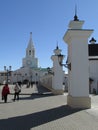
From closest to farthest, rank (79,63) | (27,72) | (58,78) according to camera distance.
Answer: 1. (79,63)
2. (58,78)
3. (27,72)

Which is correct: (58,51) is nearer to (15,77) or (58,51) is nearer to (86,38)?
(86,38)

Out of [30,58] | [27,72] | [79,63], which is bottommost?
[79,63]

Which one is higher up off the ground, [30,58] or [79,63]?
[30,58]

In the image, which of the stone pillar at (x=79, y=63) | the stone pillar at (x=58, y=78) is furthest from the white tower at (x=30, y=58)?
the stone pillar at (x=79, y=63)

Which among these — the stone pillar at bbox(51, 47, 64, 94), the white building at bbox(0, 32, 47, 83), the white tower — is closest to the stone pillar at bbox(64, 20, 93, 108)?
the stone pillar at bbox(51, 47, 64, 94)

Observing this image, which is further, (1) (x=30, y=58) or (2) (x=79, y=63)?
(1) (x=30, y=58)

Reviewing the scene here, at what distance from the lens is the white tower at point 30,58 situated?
12337 cm

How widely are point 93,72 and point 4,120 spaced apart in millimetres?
33943

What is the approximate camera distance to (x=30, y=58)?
136250 millimetres

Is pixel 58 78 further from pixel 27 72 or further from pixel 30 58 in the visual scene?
pixel 27 72

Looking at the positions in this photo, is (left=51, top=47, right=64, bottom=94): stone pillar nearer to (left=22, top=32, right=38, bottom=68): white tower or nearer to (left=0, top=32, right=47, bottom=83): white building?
(left=22, top=32, right=38, bottom=68): white tower

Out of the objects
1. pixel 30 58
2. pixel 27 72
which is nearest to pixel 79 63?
pixel 30 58

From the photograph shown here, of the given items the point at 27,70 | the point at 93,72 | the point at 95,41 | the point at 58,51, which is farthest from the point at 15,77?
the point at 58,51

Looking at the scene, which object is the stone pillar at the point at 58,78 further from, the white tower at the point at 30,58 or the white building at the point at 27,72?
the white building at the point at 27,72
